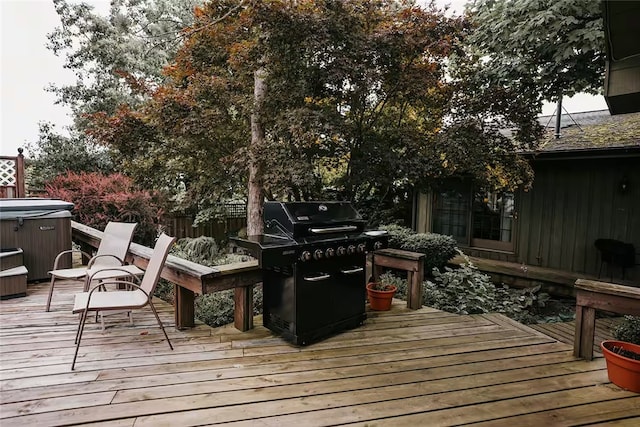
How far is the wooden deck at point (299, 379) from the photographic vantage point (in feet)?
6.63

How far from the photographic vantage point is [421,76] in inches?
155

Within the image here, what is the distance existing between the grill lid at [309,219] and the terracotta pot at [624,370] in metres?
2.03

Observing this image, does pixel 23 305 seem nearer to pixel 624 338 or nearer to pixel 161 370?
pixel 161 370

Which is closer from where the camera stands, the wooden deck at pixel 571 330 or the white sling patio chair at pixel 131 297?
the white sling patio chair at pixel 131 297

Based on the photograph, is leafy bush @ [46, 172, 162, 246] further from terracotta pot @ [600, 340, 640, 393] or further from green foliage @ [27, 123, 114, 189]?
terracotta pot @ [600, 340, 640, 393]

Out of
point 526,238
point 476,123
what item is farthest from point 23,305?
point 526,238

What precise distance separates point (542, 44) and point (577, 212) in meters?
3.27

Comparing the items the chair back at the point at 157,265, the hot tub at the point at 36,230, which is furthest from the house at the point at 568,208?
the hot tub at the point at 36,230

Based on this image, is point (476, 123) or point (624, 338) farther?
point (476, 123)

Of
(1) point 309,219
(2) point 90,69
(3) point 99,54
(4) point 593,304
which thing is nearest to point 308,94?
(1) point 309,219

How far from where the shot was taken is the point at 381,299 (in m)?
3.83

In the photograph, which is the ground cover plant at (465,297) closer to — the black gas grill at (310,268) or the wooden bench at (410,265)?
the wooden bench at (410,265)

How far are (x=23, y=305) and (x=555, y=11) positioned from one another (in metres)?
6.74

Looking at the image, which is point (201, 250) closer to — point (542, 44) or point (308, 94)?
point (308, 94)
